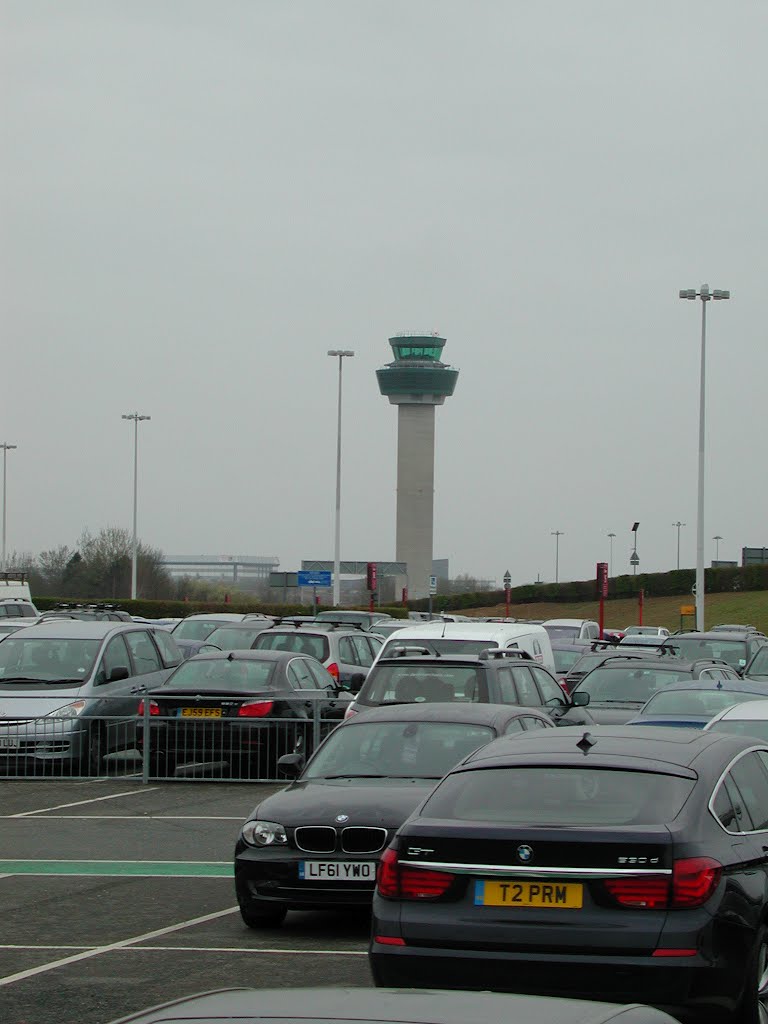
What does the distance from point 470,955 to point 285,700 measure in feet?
40.3

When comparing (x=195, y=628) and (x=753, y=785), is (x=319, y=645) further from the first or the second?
(x=753, y=785)

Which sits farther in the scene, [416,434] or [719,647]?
[416,434]

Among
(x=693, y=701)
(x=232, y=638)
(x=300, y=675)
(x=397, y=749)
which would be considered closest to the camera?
(x=397, y=749)

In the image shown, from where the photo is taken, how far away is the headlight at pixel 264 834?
9914 millimetres

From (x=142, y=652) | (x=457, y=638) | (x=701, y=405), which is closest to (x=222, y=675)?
(x=142, y=652)

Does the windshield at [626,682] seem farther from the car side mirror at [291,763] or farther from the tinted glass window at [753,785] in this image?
the tinted glass window at [753,785]

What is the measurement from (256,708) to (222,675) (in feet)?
3.53

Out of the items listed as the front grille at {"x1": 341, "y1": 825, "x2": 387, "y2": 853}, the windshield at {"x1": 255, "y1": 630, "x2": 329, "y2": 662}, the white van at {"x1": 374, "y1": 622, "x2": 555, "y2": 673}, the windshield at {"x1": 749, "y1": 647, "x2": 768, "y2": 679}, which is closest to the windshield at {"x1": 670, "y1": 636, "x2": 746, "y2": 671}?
the windshield at {"x1": 749, "y1": 647, "x2": 768, "y2": 679}

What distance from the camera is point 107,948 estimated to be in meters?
9.42

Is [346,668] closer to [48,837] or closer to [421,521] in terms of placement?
[48,837]

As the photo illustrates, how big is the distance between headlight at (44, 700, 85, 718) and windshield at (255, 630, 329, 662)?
5930mm

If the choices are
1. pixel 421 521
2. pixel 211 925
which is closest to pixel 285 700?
pixel 211 925

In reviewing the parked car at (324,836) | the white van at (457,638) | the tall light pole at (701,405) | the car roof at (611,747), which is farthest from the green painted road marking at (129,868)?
the tall light pole at (701,405)

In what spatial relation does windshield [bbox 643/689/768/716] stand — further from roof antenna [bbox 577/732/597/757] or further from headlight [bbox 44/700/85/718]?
roof antenna [bbox 577/732/597/757]
